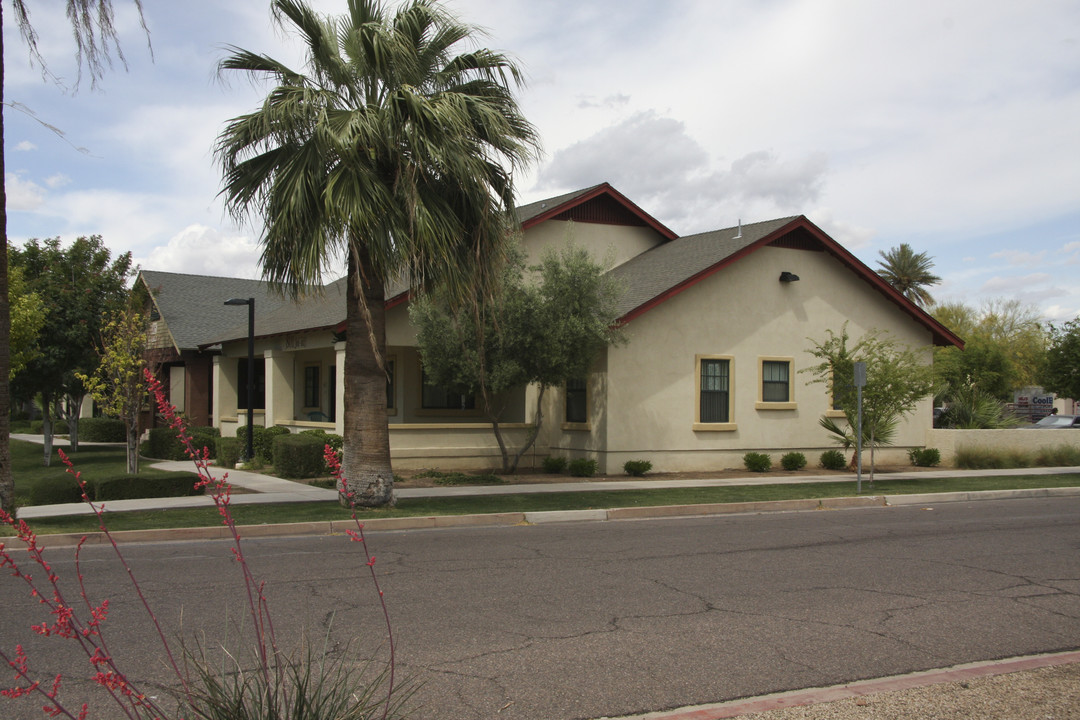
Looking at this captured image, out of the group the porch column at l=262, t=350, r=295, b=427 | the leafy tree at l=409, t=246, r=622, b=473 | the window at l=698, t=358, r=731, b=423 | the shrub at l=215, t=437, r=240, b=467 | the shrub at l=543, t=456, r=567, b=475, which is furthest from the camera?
the porch column at l=262, t=350, r=295, b=427

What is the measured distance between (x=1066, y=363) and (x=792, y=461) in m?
10.1

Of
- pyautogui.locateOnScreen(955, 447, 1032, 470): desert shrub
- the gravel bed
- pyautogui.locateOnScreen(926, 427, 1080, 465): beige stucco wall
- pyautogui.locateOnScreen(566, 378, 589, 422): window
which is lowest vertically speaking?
the gravel bed

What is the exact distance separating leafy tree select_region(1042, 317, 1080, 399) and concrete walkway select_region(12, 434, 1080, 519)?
3352 mm

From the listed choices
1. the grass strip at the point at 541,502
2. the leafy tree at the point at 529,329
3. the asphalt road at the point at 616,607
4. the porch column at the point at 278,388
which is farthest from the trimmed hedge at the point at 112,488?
the porch column at the point at 278,388

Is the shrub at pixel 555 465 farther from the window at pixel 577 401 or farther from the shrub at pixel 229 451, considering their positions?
the shrub at pixel 229 451

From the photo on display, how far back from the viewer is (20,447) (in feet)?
108

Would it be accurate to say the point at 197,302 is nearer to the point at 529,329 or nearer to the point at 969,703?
the point at 529,329

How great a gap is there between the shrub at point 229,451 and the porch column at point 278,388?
1.64 metres

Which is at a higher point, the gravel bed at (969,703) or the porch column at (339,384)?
the porch column at (339,384)

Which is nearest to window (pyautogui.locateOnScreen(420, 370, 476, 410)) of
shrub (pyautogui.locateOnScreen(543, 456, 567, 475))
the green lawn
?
shrub (pyautogui.locateOnScreen(543, 456, 567, 475))

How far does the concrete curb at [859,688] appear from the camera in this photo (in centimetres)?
539

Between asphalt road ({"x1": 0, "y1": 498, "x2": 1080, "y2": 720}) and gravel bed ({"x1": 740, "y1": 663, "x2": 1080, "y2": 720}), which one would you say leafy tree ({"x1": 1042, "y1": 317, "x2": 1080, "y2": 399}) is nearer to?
asphalt road ({"x1": 0, "y1": 498, "x2": 1080, "y2": 720})

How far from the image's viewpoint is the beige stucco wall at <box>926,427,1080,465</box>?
1001 inches

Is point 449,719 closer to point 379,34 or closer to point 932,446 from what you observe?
point 379,34
